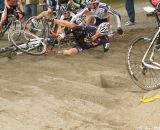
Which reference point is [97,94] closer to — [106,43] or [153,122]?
[153,122]

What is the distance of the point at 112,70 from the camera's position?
983 cm

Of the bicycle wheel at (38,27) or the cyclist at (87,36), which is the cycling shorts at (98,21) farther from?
the bicycle wheel at (38,27)

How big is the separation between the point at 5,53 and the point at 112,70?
3209mm

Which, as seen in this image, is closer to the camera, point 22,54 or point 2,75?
point 2,75

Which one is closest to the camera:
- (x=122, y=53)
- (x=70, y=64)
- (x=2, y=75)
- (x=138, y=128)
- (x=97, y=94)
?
(x=138, y=128)

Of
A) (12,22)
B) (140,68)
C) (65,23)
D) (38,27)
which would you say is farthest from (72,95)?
(12,22)

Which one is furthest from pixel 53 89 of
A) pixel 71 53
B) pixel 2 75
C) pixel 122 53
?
pixel 122 53

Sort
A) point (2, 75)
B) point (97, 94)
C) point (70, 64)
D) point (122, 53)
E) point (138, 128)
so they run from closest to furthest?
Answer: point (138, 128) → point (97, 94) → point (2, 75) → point (70, 64) → point (122, 53)

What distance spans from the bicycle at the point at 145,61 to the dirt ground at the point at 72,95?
0.74ft

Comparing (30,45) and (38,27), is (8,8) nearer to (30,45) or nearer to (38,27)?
(38,27)

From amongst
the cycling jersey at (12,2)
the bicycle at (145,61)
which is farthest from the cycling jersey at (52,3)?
the bicycle at (145,61)

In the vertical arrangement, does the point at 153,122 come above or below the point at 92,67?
above

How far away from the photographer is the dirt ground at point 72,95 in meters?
6.77

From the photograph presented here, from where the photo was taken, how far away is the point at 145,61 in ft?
26.2
